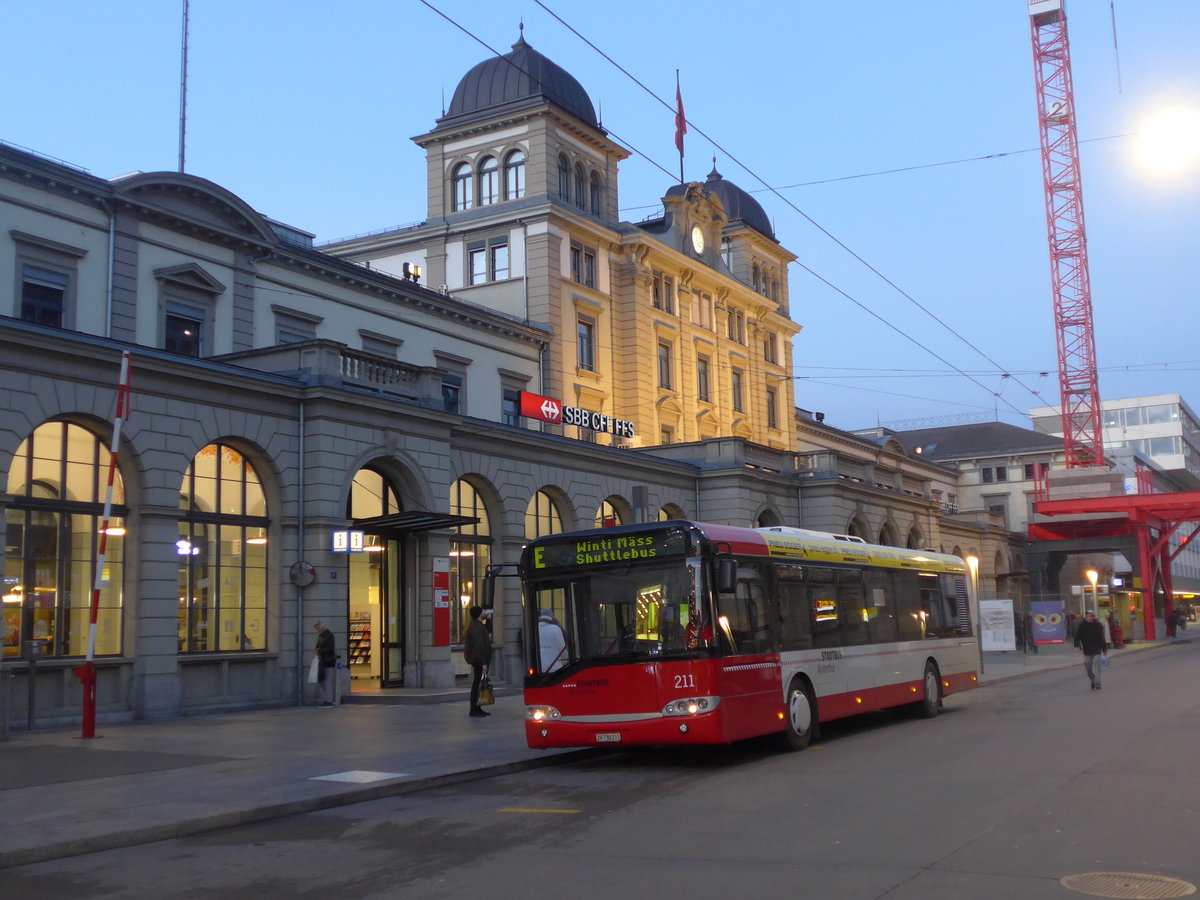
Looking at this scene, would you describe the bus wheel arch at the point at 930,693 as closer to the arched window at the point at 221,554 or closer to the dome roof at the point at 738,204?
the arched window at the point at 221,554

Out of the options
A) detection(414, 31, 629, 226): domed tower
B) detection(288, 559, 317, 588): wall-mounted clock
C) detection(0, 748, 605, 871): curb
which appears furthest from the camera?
Answer: detection(414, 31, 629, 226): domed tower

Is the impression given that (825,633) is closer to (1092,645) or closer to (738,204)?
(1092,645)

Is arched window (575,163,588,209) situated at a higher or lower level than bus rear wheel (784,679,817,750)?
higher

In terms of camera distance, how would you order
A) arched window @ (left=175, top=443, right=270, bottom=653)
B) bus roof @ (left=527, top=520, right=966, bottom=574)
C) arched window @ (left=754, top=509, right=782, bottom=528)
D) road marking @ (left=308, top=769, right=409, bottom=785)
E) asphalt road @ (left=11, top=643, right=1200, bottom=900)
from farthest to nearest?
arched window @ (left=754, top=509, right=782, bottom=528) → arched window @ (left=175, top=443, right=270, bottom=653) → bus roof @ (left=527, top=520, right=966, bottom=574) → road marking @ (left=308, top=769, right=409, bottom=785) → asphalt road @ (left=11, top=643, right=1200, bottom=900)

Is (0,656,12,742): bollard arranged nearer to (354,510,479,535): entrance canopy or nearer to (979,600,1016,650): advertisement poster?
(354,510,479,535): entrance canopy

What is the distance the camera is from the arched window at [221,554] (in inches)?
913

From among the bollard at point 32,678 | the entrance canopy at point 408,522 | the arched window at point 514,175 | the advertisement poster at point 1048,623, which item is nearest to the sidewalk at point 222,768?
the bollard at point 32,678

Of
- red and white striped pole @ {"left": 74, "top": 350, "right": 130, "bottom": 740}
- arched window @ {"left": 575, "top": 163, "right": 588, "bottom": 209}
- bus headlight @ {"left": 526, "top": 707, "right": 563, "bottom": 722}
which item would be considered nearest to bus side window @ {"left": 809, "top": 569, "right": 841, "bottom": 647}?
bus headlight @ {"left": 526, "top": 707, "right": 563, "bottom": 722}

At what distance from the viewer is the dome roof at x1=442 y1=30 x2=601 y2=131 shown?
1805 inches

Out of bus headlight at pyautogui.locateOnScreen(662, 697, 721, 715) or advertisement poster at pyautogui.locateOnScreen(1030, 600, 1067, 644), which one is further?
advertisement poster at pyautogui.locateOnScreen(1030, 600, 1067, 644)

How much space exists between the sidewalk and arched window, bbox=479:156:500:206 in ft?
89.4

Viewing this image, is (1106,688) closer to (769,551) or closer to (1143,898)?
(769,551)

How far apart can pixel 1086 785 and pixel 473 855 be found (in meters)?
6.37

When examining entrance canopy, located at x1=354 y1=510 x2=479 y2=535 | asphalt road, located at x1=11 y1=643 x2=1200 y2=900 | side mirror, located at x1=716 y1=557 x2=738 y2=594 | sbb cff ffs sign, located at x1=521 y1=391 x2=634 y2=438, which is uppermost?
sbb cff ffs sign, located at x1=521 y1=391 x2=634 y2=438
